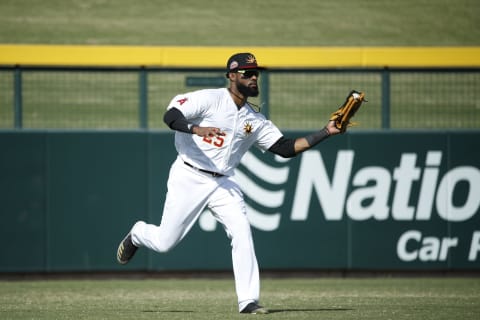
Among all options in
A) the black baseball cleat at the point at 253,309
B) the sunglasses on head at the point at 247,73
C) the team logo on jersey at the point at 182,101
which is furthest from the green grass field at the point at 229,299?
the sunglasses on head at the point at 247,73

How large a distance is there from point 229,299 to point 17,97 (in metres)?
4.11

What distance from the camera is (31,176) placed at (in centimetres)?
1255

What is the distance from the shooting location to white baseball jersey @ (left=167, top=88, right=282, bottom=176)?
891cm

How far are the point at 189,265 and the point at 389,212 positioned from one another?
2.56 m

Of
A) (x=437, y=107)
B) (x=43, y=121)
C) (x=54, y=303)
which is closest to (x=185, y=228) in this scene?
(x=54, y=303)

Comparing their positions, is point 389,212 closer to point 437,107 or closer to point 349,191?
point 349,191

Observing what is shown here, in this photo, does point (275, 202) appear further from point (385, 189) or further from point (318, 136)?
point (318, 136)

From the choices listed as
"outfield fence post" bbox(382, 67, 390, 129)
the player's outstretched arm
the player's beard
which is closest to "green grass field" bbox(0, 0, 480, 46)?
"outfield fence post" bbox(382, 67, 390, 129)

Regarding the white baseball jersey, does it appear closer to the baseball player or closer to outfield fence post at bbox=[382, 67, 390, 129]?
the baseball player

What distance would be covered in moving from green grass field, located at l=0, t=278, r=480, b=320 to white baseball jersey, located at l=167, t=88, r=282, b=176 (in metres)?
1.32

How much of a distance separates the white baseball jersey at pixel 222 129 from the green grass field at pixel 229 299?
132 cm

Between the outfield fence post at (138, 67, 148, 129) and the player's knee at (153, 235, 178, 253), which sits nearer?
the player's knee at (153, 235, 178, 253)

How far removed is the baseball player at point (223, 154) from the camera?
29.0 ft

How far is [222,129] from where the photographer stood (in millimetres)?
8953
